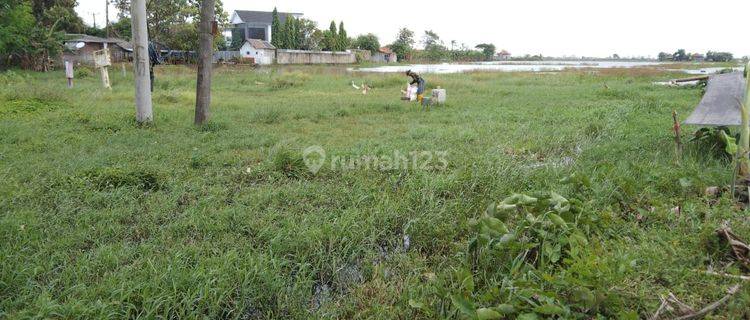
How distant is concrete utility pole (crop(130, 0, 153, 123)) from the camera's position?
24.9ft

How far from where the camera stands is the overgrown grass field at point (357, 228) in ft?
7.67

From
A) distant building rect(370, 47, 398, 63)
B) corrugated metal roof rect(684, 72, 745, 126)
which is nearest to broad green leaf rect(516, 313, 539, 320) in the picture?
corrugated metal roof rect(684, 72, 745, 126)

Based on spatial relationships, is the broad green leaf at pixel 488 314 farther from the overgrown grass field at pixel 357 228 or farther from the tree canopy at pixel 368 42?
the tree canopy at pixel 368 42

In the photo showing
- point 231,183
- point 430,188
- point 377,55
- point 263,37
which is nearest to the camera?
point 430,188

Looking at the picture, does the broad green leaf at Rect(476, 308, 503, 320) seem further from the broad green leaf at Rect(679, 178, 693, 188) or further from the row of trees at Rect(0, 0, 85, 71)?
the row of trees at Rect(0, 0, 85, 71)

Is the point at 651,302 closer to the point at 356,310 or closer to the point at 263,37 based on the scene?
the point at 356,310

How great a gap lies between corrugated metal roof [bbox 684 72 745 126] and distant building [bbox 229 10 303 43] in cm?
4587

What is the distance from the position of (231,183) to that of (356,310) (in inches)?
95.5

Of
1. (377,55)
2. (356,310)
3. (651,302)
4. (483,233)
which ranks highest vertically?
(377,55)

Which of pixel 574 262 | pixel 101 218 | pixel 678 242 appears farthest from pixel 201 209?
pixel 678 242

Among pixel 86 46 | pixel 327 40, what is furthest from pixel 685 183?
pixel 327 40

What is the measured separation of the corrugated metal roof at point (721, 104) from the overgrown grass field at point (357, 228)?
1.29ft

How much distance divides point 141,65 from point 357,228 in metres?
6.16

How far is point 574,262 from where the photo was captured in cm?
240
